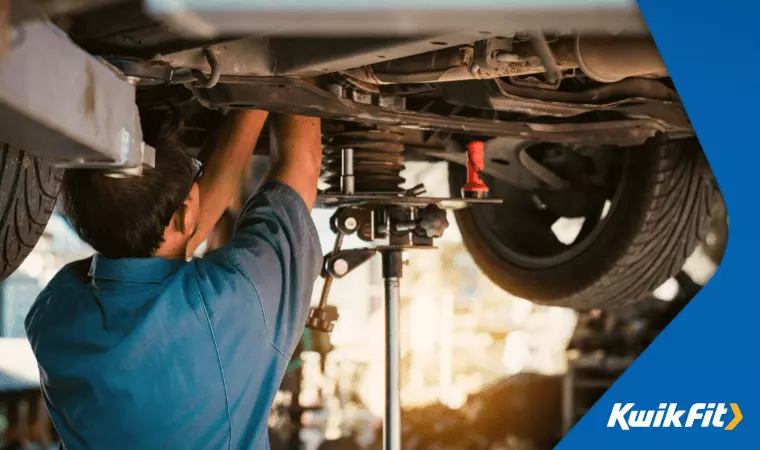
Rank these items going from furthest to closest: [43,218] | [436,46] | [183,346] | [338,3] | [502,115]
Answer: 1. [502,115]
2. [43,218]
3. [183,346]
4. [436,46]
5. [338,3]

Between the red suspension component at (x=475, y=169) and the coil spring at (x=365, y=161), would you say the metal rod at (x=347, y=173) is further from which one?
the red suspension component at (x=475, y=169)

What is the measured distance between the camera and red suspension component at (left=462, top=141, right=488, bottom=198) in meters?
2.03

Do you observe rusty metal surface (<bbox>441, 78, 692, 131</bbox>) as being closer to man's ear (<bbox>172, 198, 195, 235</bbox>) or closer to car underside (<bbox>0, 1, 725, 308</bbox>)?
car underside (<bbox>0, 1, 725, 308</bbox>)

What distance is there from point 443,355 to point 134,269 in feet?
12.6

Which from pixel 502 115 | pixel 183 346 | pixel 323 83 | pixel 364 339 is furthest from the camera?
pixel 364 339

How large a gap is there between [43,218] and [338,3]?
973 mm

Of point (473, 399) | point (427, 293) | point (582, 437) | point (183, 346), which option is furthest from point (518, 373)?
point (183, 346)

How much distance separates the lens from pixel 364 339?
4945 millimetres

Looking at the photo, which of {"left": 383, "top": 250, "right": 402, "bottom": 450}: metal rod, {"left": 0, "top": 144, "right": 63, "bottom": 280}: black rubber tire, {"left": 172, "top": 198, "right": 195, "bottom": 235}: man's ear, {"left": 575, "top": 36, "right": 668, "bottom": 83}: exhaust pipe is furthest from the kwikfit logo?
{"left": 0, "top": 144, "right": 63, "bottom": 280}: black rubber tire

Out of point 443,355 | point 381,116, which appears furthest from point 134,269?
point 443,355

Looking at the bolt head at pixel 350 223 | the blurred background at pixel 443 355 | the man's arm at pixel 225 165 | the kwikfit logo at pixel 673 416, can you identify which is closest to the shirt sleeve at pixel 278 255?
the man's arm at pixel 225 165

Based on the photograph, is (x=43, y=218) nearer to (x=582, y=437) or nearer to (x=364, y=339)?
(x=582, y=437)

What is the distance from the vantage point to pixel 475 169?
2051 millimetres

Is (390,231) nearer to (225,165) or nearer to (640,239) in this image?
(225,165)
